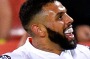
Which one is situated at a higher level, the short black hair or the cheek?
the short black hair

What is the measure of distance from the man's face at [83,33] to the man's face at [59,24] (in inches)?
20.5

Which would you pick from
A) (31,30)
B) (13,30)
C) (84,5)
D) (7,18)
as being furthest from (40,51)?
(13,30)

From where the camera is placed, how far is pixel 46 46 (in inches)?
86.5

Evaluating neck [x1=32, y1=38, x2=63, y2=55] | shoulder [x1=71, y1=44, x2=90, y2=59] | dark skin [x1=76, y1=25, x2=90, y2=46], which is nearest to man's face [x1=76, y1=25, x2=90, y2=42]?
dark skin [x1=76, y1=25, x2=90, y2=46]

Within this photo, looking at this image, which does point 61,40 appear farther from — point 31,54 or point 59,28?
point 31,54

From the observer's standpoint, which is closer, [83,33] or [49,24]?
[49,24]

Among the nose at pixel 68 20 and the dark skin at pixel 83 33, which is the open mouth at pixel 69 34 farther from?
the dark skin at pixel 83 33

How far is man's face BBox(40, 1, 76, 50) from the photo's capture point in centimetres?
215

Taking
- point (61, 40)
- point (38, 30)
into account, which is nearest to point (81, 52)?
point (61, 40)

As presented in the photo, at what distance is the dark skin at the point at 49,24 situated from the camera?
2146 millimetres

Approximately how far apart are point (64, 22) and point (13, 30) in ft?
3.56

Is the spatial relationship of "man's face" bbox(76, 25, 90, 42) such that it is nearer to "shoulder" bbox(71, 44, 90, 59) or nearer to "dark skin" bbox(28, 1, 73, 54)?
"shoulder" bbox(71, 44, 90, 59)

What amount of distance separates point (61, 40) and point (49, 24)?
100 mm

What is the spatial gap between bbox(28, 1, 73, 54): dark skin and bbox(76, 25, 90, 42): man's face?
512 mm
